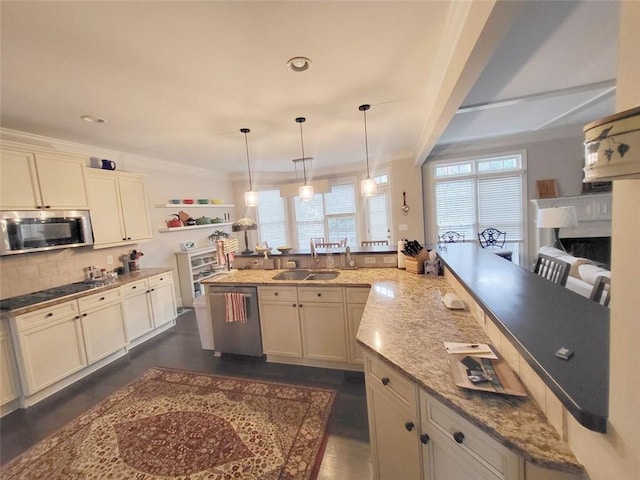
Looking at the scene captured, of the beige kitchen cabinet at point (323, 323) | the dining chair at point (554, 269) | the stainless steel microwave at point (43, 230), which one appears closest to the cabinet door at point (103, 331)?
the stainless steel microwave at point (43, 230)

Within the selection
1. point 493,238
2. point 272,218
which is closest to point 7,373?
point 272,218

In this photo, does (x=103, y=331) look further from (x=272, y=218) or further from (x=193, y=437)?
(x=272, y=218)

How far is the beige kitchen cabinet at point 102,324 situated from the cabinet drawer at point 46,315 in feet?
0.27

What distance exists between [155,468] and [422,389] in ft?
6.06

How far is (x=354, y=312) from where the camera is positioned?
2.64 m

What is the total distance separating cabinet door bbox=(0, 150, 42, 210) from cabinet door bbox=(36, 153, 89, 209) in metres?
0.06

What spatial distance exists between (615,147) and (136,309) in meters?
4.38

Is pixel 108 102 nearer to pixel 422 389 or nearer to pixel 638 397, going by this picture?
pixel 422 389

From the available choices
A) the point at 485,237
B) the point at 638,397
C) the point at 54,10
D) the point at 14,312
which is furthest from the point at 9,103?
the point at 485,237

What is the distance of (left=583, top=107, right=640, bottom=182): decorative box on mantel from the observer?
47cm

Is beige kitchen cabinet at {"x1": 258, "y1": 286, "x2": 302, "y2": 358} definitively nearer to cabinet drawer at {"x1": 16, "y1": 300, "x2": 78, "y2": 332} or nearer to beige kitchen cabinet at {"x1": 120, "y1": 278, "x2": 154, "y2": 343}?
beige kitchen cabinet at {"x1": 120, "y1": 278, "x2": 154, "y2": 343}

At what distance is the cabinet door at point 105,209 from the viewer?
338 cm

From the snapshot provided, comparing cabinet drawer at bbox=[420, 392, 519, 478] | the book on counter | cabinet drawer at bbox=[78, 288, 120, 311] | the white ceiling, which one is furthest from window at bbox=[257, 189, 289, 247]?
cabinet drawer at bbox=[420, 392, 519, 478]

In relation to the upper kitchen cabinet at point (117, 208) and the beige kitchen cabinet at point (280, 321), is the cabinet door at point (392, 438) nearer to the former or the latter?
the beige kitchen cabinet at point (280, 321)
